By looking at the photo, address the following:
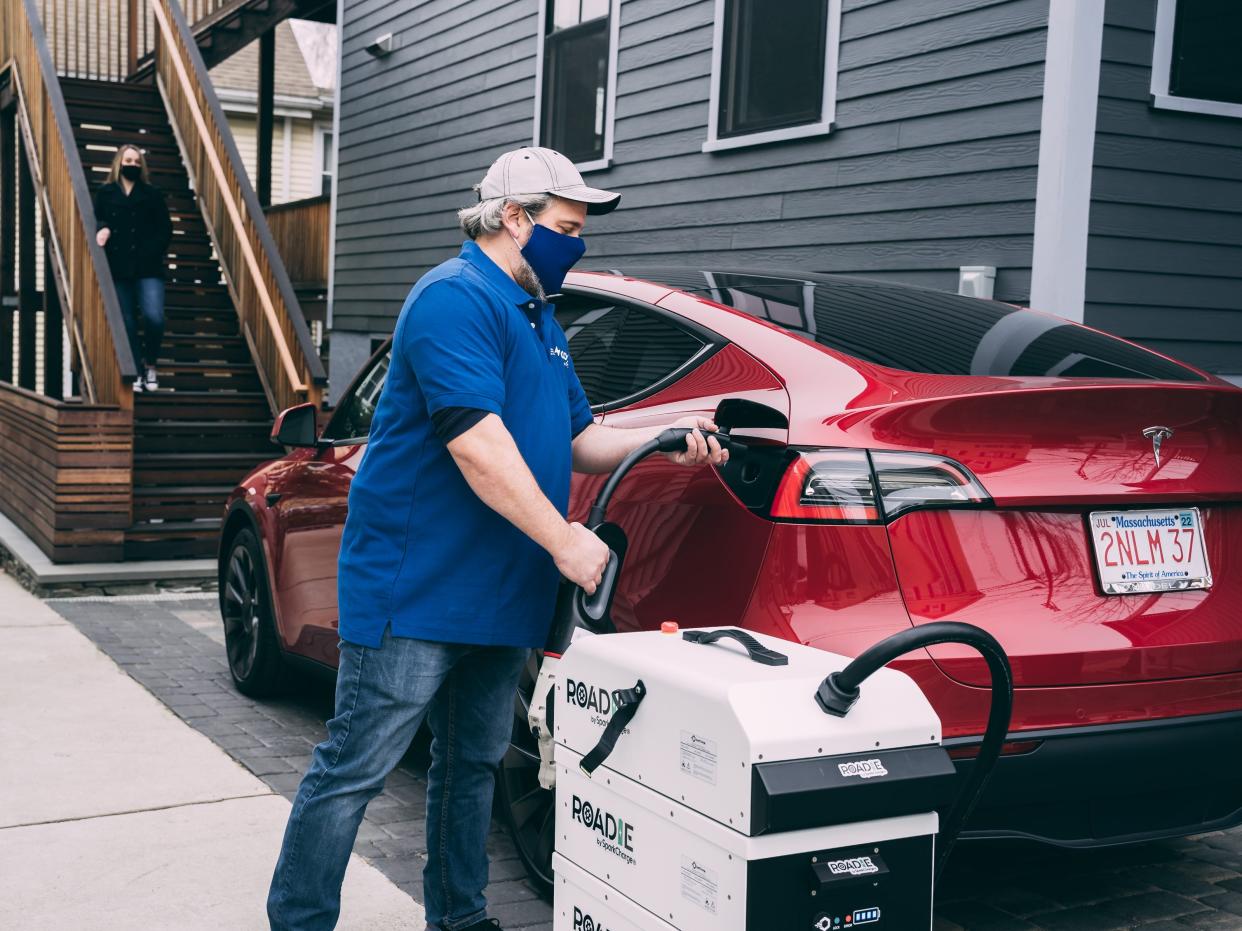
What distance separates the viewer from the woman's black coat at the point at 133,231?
34.4 ft

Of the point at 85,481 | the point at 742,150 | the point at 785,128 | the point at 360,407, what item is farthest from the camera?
the point at 742,150

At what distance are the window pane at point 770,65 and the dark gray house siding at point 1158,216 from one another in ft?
6.34

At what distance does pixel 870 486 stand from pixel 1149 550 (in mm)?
687

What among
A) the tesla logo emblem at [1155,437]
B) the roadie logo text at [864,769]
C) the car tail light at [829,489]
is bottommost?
the roadie logo text at [864,769]

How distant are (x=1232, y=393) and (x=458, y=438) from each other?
185 centimetres

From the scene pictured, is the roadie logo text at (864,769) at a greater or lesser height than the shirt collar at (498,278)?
lesser

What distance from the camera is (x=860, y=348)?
3.30m

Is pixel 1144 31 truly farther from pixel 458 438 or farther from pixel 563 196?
pixel 458 438

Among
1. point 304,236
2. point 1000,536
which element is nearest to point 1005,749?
point 1000,536

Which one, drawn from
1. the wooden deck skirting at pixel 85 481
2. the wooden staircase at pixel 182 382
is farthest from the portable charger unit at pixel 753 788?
the wooden staircase at pixel 182 382

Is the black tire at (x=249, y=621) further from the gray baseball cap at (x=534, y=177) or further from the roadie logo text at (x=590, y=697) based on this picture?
the roadie logo text at (x=590, y=697)

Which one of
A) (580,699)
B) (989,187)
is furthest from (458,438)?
(989,187)

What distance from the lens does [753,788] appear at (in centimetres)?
219

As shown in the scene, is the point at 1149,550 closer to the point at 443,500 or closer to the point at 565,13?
the point at 443,500
